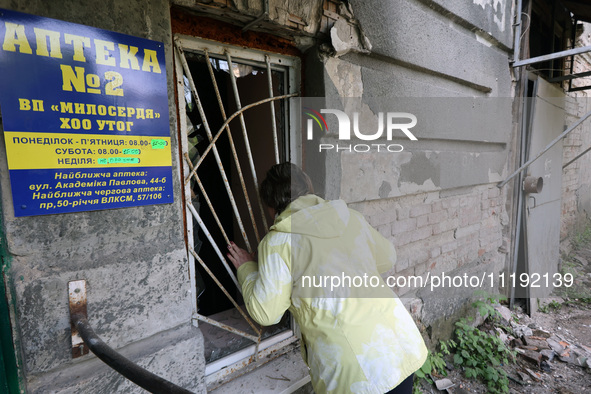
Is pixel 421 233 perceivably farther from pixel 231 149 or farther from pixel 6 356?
pixel 6 356

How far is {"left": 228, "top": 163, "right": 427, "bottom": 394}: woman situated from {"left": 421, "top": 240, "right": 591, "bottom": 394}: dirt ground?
1457 mm

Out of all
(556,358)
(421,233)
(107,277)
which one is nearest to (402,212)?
(421,233)

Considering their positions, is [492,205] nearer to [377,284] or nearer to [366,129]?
[366,129]

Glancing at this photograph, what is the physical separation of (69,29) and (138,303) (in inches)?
40.5

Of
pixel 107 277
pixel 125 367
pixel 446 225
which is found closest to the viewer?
pixel 125 367

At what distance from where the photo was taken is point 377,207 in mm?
2299

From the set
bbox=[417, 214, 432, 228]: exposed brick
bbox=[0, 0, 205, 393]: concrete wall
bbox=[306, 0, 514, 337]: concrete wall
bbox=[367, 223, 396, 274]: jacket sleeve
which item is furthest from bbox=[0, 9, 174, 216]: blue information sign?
bbox=[417, 214, 432, 228]: exposed brick

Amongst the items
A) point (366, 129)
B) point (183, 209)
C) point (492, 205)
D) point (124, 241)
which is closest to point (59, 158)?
point (124, 241)

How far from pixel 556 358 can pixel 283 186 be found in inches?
130

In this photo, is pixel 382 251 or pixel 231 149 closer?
pixel 382 251

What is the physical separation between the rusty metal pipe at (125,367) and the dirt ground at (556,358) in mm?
2339

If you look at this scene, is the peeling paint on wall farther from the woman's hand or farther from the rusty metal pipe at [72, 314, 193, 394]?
the rusty metal pipe at [72, 314, 193, 394]

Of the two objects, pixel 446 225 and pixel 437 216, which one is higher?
pixel 437 216

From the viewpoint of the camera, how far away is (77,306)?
1158mm
